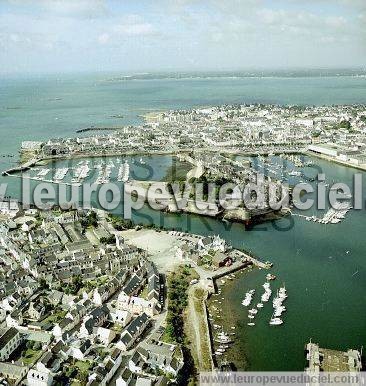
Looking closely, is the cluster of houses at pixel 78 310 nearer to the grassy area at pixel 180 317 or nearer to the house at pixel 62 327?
the house at pixel 62 327

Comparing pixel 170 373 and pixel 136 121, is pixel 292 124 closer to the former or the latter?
pixel 136 121

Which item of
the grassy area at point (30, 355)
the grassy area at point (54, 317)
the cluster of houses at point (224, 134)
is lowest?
the grassy area at point (30, 355)

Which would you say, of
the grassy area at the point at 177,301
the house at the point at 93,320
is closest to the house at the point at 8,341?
the house at the point at 93,320

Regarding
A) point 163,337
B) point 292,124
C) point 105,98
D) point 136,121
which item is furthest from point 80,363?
point 105,98

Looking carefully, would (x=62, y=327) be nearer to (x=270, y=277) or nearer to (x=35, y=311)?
(x=35, y=311)

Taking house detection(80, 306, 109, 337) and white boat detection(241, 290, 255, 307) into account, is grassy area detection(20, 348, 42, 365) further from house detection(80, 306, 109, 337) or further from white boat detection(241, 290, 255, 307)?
white boat detection(241, 290, 255, 307)

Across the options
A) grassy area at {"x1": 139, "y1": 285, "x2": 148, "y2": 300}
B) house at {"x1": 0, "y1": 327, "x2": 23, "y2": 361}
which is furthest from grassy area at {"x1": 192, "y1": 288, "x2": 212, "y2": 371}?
house at {"x1": 0, "y1": 327, "x2": 23, "y2": 361}

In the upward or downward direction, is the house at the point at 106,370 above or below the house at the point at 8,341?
below
